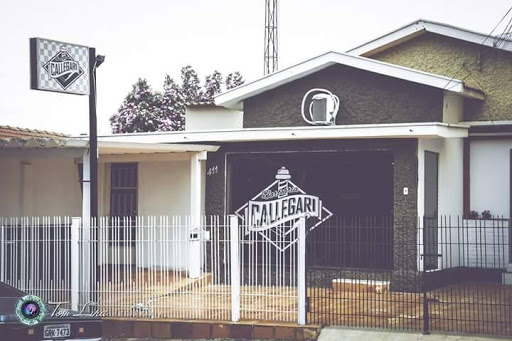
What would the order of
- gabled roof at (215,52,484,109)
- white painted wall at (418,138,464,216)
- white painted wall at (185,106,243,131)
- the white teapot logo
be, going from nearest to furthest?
gabled roof at (215,52,484,109)
white painted wall at (418,138,464,216)
the white teapot logo
white painted wall at (185,106,243,131)

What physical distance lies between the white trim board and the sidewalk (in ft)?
13.2

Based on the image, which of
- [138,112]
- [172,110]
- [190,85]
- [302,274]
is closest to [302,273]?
[302,274]

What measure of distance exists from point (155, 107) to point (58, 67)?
31700 millimetres

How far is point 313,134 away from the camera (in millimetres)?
14938

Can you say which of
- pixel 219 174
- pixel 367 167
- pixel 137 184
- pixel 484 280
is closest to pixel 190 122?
pixel 137 184

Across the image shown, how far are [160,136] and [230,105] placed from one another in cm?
183

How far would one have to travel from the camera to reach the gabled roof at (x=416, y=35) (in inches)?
650

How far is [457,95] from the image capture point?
15617 mm

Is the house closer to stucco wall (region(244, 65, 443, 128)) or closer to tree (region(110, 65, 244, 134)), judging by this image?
stucco wall (region(244, 65, 443, 128))

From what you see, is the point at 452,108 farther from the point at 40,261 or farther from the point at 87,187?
the point at 40,261

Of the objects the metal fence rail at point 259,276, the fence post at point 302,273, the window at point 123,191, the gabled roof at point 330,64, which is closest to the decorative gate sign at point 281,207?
the metal fence rail at point 259,276

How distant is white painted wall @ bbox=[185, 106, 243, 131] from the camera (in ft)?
74.2

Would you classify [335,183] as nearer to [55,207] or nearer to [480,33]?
[480,33]

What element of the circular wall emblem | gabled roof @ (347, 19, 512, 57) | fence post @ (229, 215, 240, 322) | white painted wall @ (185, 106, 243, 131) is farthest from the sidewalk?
white painted wall @ (185, 106, 243, 131)
